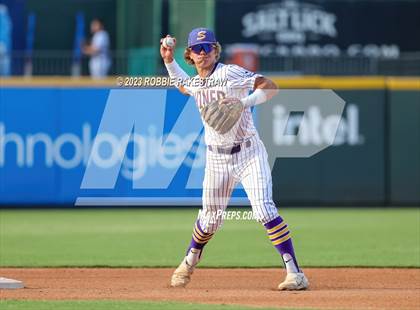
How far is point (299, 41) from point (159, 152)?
5316mm

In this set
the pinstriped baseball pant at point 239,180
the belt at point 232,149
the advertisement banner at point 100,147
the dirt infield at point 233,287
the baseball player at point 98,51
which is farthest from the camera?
the baseball player at point 98,51

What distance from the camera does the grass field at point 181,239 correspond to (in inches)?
428

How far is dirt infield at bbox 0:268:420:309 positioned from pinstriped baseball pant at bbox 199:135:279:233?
23.4 inches

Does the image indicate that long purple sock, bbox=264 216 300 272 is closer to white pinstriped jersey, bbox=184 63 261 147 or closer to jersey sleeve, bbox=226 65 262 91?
white pinstriped jersey, bbox=184 63 261 147

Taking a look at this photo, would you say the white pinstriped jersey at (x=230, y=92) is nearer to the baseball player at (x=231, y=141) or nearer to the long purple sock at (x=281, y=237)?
the baseball player at (x=231, y=141)

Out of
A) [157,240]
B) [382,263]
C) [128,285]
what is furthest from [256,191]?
[157,240]

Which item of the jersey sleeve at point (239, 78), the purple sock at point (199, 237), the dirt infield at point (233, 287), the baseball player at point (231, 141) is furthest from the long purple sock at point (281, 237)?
the jersey sleeve at point (239, 78)

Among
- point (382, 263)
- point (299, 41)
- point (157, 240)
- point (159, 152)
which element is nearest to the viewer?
point (382, 263)

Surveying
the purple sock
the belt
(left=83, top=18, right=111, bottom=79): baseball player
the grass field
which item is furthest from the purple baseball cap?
(left=83, top=18, right=111, bottom=79): baseball player

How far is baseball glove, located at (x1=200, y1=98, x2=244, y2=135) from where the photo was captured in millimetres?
8266

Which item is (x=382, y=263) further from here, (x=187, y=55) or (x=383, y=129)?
(x=383, y=129)

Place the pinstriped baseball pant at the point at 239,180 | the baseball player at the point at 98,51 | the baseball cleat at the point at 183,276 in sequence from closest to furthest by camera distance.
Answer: the pinstriped baseball pant at the point at 239,180, the baseball cleat at the point at 183,276, the baseball player at the point at 98,51

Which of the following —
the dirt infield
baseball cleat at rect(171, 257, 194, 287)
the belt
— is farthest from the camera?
baseball cleat at rect(171, 257, 194, 287)

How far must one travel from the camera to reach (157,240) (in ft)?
41.8
